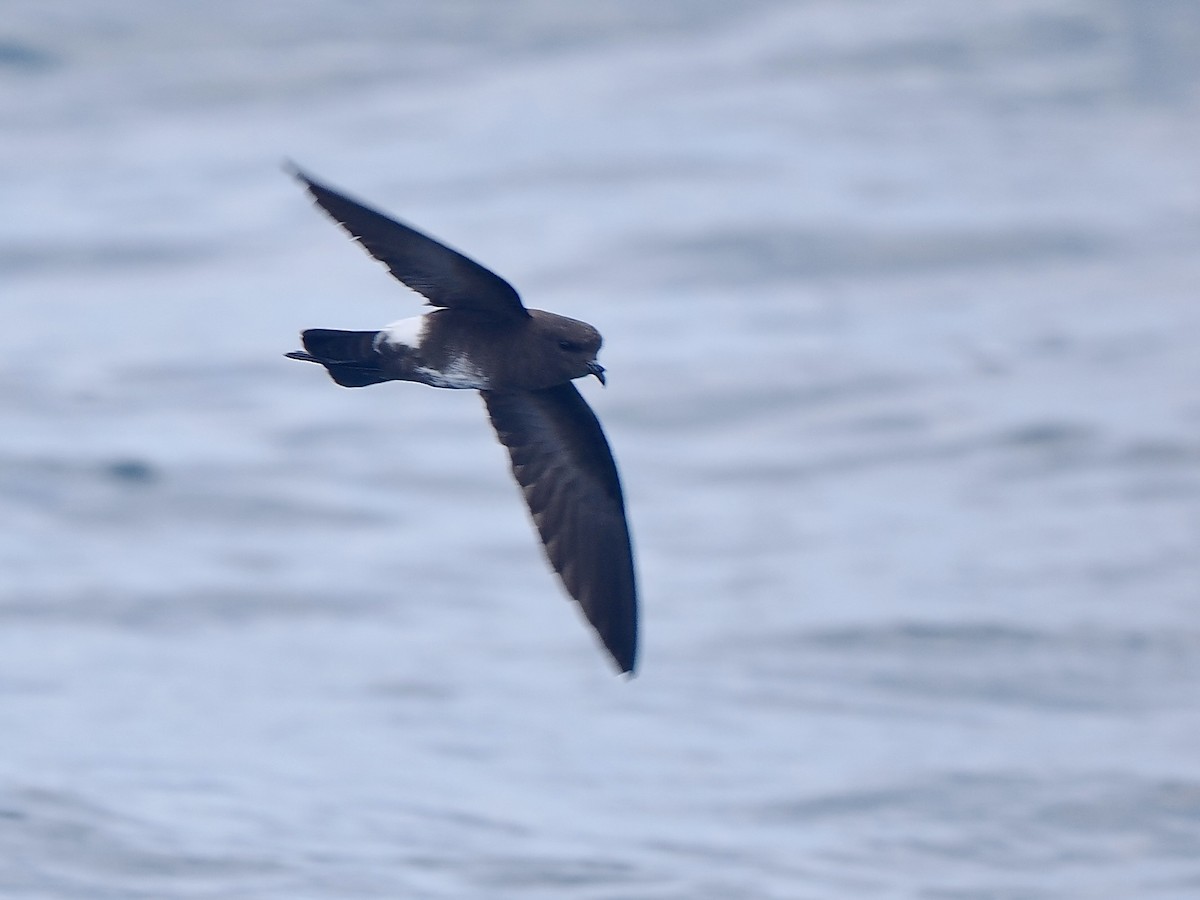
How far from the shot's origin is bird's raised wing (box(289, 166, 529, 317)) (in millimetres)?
5617

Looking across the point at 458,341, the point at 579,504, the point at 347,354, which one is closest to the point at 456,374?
the point at 458,341

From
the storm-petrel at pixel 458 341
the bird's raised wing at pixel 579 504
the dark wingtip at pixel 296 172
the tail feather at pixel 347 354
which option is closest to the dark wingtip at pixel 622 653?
the bird's raised wing at pixel 579 504

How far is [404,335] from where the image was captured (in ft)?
19.9

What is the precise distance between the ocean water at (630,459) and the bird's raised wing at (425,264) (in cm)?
839

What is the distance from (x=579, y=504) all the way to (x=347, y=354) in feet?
4.57

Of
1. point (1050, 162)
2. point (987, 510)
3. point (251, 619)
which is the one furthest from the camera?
point (1050, 162)

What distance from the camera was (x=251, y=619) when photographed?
25.1 metres

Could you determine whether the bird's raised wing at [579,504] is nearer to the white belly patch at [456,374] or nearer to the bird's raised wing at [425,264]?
the white belly patch at [456,374]

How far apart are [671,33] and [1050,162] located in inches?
389

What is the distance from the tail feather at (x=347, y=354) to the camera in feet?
19.9

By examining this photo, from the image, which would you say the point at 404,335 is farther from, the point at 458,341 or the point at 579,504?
the point at 579,504

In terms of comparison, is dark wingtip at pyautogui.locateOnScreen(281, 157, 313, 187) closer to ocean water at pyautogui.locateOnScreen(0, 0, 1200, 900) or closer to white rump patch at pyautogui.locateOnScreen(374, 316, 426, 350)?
white rump patch at pyautogui.locateOnScreen(374, 316, 426, 350)

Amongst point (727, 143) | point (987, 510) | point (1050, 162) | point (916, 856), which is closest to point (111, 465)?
point (987, 510)

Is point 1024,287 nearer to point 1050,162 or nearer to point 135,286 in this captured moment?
point 1050,162
